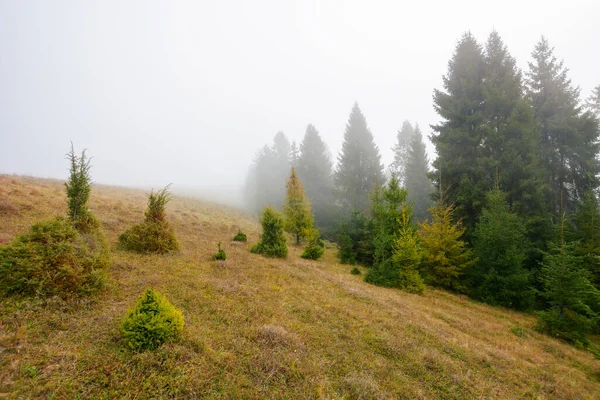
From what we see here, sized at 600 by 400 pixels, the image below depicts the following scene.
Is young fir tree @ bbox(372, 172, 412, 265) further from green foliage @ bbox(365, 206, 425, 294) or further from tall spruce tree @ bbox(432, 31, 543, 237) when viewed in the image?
tall spruce tree @ bbox(432, 31, 543, 237)

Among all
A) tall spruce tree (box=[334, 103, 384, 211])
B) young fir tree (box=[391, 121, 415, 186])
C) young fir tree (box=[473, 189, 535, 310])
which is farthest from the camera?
young fir tree (box=[391, 121, 415, 186])

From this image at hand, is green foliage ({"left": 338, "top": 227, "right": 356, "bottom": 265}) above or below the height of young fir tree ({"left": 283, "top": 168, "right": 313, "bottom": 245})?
below

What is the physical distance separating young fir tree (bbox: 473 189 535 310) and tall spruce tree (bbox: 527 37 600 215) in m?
9.48

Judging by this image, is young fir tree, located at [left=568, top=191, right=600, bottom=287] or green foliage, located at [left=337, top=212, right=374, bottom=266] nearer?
young fir tree, located at [left=568, top=191, right=600, bottom=287]

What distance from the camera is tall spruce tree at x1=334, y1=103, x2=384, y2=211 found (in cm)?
3531

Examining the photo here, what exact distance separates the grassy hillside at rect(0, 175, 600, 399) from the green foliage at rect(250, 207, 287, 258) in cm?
383

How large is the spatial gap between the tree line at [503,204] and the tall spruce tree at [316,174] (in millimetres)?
13551

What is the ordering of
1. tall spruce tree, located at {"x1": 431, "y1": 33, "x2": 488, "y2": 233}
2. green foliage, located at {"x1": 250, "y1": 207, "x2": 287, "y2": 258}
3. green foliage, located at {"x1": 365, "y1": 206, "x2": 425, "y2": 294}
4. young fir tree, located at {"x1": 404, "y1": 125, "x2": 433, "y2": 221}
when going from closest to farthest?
1. green foliage, located at {"x1": 365, "y1": 206, "x2": 425, "y2": 294}
2. green foliage, located at {"x1": 250, "y1": 207, "x2": 287, "y2": 258}
3. tall spruce tree, located at {"x1": 431, "y1": 33, "x2": 488, "y2": 233}
4. young fir tree, located at {"x1": 404, "y1": 125, "x2": 433, "y2": 221}

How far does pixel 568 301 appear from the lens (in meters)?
11.7

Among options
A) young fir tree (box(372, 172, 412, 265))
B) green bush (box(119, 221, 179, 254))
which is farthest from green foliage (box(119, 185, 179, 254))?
young fir tree (box(372, 172, 412, 265))

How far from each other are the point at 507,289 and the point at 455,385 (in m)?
12.3

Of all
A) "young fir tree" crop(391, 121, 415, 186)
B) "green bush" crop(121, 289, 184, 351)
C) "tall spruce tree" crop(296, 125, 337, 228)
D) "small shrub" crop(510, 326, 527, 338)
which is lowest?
"small shrub" crop(510, 326, 527, 338)

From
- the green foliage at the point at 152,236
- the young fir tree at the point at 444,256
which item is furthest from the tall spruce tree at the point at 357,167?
the green foliage at the point at 152,236

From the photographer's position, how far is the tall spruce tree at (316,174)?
3678 cm
